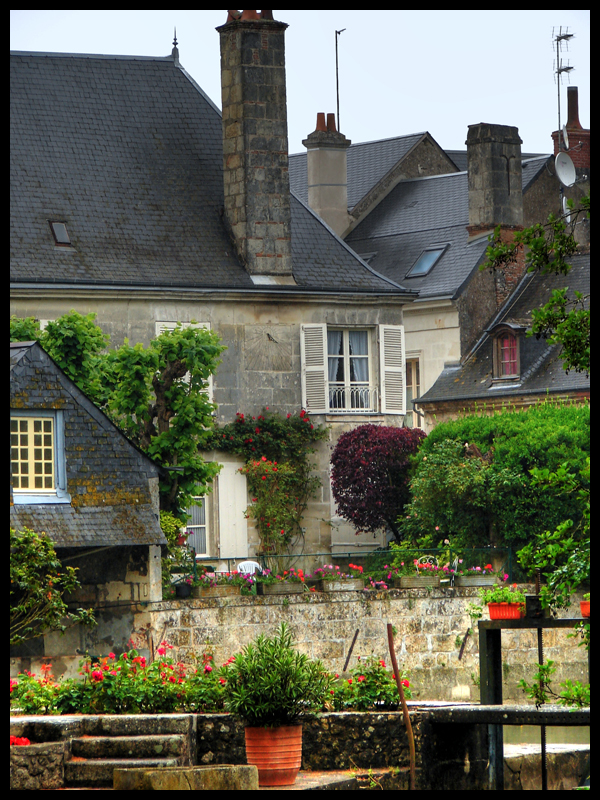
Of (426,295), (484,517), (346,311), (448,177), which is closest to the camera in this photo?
(484,517)

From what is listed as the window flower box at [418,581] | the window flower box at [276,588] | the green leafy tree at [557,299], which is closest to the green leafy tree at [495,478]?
the window flower box at [418,581]

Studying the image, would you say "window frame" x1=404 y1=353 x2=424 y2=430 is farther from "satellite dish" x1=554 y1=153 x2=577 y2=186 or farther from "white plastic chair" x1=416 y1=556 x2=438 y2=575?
"white plastic chair" x1=416 y1=556 x2=438 y2=575

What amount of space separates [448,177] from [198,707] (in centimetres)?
2383

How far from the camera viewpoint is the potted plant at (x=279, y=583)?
76.2 ft

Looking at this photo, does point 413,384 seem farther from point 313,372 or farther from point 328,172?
point 328,172

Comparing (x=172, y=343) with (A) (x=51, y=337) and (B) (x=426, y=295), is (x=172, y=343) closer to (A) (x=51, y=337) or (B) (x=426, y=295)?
(A) (x=51, y=337)

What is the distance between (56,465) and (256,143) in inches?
364

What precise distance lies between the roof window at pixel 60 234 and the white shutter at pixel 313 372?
4.47 metres

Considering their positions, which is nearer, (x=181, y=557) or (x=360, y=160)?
(x=181, y=557)

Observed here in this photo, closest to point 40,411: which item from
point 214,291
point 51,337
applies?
point 51,337

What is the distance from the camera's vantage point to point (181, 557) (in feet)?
74.7

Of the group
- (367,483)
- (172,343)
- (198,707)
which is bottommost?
(198,707)

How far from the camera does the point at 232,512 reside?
26.8 meters

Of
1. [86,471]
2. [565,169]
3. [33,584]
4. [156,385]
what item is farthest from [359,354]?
[33,584]
